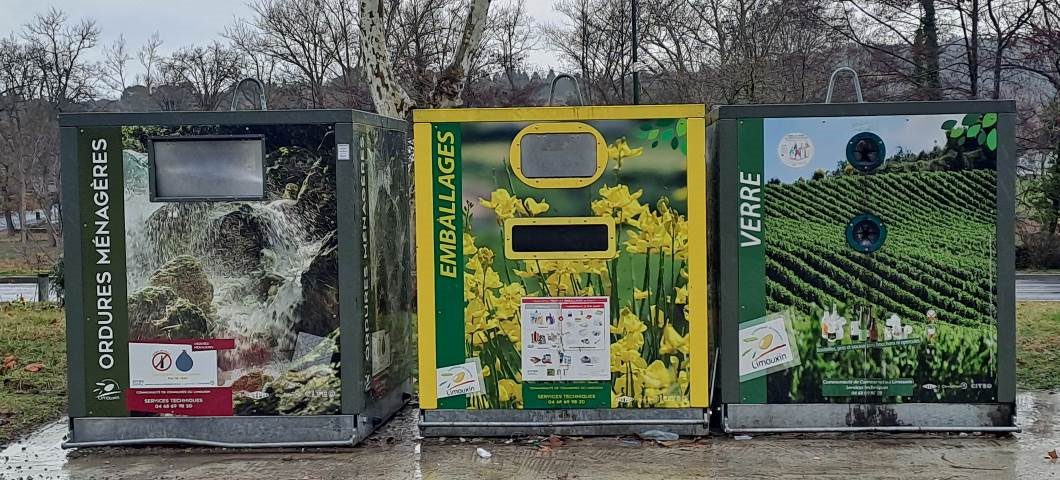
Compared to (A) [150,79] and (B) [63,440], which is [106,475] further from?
(A) [150,79]

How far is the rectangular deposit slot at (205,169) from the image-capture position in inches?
206

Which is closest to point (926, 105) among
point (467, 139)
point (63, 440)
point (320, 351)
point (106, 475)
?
point (467, 139)

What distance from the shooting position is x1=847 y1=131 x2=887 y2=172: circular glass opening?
519 cm

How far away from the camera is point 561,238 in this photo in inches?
206

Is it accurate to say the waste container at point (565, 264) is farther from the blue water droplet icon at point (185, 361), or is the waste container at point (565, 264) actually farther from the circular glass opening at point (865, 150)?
the blue water droplet icon at point (185, 361)

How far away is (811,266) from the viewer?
17.2 ft

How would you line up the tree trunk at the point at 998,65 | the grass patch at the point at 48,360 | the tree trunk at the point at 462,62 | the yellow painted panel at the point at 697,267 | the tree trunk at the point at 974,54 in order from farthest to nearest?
the tree trunk at the point at 998,65 < the tree trunk at the point at 974,54 < the tree trunk at the point at 462,62 < the grass patch at the point at 48,360 < the yellow painted panel at the point at 697,267

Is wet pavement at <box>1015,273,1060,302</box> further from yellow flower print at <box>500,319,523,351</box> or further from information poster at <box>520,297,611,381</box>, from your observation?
yellow flower print at <box>500,319,523,351</box>

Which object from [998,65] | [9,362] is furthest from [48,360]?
[998,65]

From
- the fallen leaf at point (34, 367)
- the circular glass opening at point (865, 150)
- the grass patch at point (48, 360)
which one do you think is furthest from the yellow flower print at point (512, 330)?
the fallen leaf at point (34, 367)

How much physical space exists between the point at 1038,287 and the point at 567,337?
15606 millimetres

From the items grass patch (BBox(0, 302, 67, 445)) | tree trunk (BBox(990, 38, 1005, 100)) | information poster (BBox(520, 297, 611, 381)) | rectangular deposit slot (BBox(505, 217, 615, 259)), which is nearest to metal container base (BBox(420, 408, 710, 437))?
information poster (BBox(520, 297, 611, 381))

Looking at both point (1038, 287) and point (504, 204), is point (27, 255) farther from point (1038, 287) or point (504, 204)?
point (504, 204)

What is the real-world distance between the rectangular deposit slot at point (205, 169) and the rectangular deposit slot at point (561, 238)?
53.1 inches
